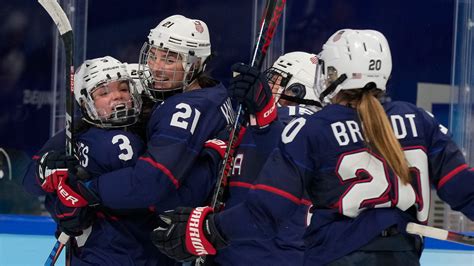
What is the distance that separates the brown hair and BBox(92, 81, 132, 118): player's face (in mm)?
1010

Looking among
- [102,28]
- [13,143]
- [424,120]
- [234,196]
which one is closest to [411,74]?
[102,28]

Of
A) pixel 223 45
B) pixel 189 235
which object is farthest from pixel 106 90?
pixel 223 45

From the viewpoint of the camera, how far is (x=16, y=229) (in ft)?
20.7

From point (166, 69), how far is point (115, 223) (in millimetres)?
520

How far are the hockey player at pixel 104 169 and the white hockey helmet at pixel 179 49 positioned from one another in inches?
2.7

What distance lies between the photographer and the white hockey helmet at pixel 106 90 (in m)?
3.36

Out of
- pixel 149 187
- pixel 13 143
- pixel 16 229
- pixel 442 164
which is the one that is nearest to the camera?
pixel 442 164

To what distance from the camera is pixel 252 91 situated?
9.69ft

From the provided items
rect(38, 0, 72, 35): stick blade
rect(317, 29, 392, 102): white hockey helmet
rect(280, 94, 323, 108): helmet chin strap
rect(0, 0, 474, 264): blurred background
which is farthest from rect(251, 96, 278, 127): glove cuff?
rect(0, 0, 474, 264): blurred background

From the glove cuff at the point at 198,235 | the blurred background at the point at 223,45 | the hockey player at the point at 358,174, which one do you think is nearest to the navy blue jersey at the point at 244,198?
the glove cuff at the point at 198,235

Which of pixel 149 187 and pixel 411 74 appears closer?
pixel 149 187

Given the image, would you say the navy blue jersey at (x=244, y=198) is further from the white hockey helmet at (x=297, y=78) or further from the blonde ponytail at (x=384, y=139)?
the blonde ponytail at (x=384, y=139)

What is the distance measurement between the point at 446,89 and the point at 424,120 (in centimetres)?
418

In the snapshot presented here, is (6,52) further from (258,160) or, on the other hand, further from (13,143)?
(258,160)
